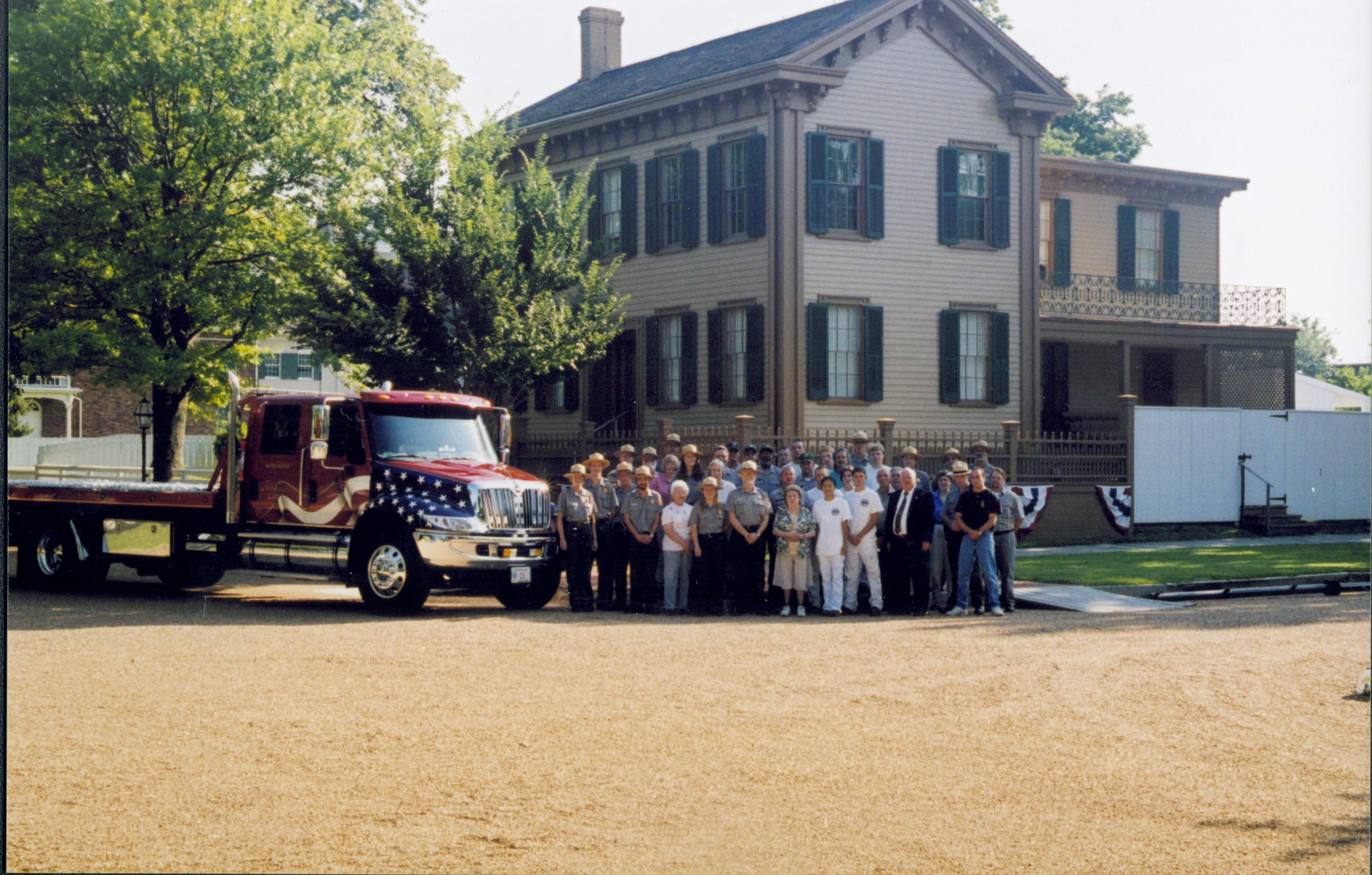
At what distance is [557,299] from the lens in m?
29.8

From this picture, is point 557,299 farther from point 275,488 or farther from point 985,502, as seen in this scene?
point 985,502

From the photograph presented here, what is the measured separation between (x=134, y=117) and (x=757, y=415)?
12582 mm

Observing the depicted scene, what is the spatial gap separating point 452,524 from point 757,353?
1169 centimetres

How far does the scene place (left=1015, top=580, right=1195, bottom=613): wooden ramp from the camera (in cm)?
1716

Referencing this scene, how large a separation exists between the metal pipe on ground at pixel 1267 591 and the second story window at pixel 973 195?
11.4 m

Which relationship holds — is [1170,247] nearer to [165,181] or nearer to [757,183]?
[757,183]

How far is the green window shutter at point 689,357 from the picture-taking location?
95.7 feet

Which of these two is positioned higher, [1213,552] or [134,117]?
[134,117]

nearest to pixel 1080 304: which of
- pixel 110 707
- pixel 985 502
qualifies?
pixel 985 502

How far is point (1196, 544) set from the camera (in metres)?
26.6

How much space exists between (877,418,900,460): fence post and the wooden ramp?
6012 millimetres

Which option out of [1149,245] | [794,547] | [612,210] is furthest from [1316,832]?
[1149,245]

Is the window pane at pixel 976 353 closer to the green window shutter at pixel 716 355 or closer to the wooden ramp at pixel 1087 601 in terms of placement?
the green window shutter at pixel 716 355

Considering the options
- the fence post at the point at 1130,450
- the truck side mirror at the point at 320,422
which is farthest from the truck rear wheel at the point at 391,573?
the fence post at the point at 1130,450
